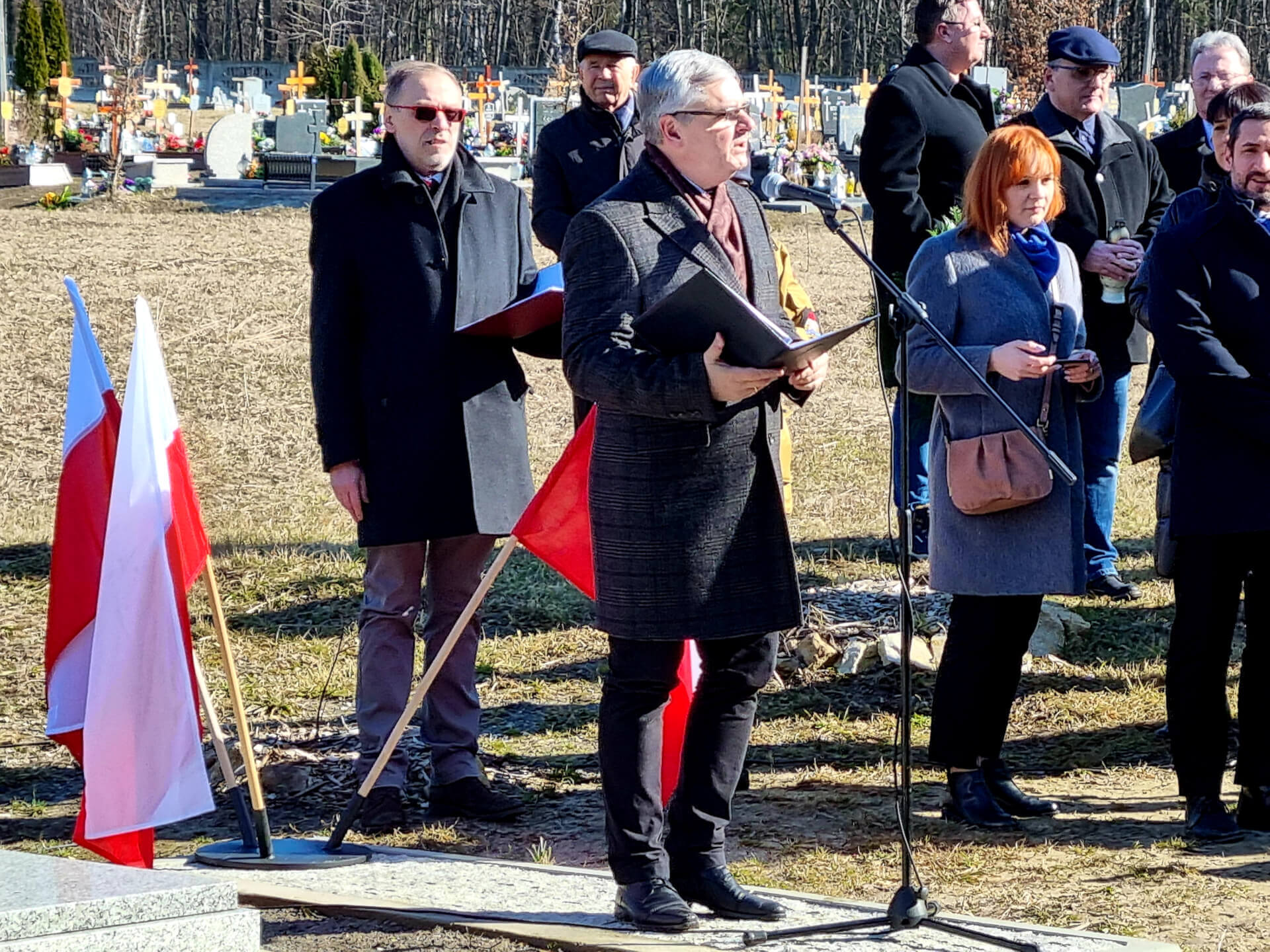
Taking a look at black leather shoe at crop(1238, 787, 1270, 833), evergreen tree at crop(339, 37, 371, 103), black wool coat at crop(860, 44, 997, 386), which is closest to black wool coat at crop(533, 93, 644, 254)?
black wool coat at crop(860, 44, 997, 386)

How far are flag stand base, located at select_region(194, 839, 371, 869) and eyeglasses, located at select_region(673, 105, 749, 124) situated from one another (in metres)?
2.01

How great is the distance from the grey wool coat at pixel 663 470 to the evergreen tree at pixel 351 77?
103ft

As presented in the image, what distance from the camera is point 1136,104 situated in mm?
27250

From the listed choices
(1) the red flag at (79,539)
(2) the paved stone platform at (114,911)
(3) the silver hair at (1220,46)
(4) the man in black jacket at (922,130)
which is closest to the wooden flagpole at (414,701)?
(1) the red flag at (79,539)

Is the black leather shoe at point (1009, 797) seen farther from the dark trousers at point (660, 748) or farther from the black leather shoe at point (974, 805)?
the dark trousers at point (660, 748)

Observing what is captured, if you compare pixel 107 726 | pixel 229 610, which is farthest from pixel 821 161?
pixel 107 726

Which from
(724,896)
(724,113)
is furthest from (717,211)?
(724,896)

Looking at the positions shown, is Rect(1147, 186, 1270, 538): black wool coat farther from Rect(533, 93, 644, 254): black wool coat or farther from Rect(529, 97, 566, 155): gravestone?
Rect(529, 97, 566, 155): gravestone

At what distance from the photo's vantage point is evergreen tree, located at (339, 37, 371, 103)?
35.0 meters

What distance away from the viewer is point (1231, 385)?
4.30 m

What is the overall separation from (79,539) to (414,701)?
0.92m

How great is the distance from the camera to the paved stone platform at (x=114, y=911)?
2.96 metres

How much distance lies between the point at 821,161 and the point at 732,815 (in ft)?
55.9

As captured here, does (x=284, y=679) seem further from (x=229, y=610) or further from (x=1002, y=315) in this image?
(x=1002, y=315)
